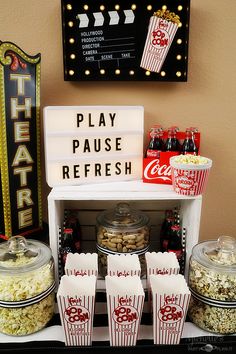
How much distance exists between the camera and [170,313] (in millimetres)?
1045

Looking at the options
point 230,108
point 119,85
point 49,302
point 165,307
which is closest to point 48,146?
point 119,85

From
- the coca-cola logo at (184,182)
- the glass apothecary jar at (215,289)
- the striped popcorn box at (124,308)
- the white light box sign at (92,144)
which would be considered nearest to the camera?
the striped popcorn box at (124,308)

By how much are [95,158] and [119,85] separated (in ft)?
1.22

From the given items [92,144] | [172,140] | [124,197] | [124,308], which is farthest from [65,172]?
[124,308]

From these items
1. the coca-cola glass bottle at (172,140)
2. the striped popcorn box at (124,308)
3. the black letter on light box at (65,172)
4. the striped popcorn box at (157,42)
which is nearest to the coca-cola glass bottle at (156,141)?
the coca-cola glass bottle at (172,140)

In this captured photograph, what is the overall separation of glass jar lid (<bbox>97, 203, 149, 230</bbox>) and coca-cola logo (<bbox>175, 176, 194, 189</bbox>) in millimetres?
270

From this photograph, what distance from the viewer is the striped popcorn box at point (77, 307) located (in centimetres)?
102

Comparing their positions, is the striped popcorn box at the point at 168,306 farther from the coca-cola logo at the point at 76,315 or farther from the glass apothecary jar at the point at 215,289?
the coca-cola logo at the point at 76,315

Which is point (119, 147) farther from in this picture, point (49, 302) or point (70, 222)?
point (49, 302)

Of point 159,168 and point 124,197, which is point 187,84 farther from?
point 124,197

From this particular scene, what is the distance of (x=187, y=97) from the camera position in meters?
1.53

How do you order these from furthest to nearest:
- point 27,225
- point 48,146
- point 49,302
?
point 27,225
point 48,146
point 49,302

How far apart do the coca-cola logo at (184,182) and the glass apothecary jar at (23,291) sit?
0.57m

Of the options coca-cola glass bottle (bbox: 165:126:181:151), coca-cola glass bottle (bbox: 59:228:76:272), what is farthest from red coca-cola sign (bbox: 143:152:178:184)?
coca-cola glass bottle (bbox: 59:228:76:272)
